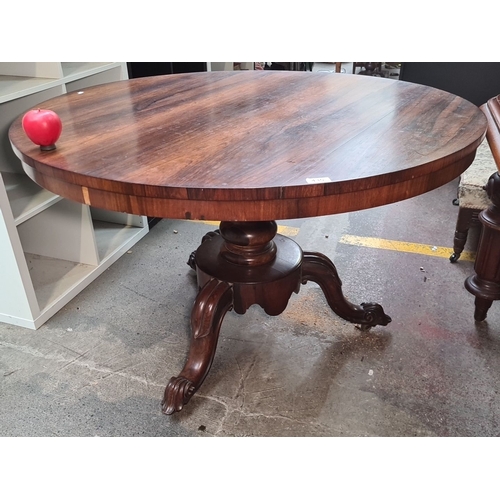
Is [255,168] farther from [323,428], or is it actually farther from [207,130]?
[323,428]

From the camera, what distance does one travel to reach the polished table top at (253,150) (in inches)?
40.1

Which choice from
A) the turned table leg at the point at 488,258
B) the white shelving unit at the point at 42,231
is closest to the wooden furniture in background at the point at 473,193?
the turned table leg at the point at 488,258

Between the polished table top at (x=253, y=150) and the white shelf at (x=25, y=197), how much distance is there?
484mm

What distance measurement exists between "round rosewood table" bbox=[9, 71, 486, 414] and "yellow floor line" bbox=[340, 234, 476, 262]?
66 centimetres

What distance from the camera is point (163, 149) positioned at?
1189 millimetres

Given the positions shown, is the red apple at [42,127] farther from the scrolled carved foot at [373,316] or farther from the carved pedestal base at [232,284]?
the scrolled carved foot at [373,316]

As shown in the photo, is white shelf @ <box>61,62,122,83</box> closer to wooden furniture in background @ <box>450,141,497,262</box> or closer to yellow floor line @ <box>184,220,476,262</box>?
yellow floor line @ <box>184,220,476,262</box>

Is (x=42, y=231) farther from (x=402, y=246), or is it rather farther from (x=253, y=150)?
(x=402, y=246)

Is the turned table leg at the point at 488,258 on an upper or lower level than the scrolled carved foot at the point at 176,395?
upper

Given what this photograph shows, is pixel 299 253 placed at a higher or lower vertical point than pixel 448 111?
lower

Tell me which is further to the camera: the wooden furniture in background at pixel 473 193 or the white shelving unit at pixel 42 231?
the wooden furniture in background at pixel 473 193

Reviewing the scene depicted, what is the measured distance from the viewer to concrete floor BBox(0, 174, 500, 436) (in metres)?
1.52

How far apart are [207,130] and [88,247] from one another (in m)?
1.15
